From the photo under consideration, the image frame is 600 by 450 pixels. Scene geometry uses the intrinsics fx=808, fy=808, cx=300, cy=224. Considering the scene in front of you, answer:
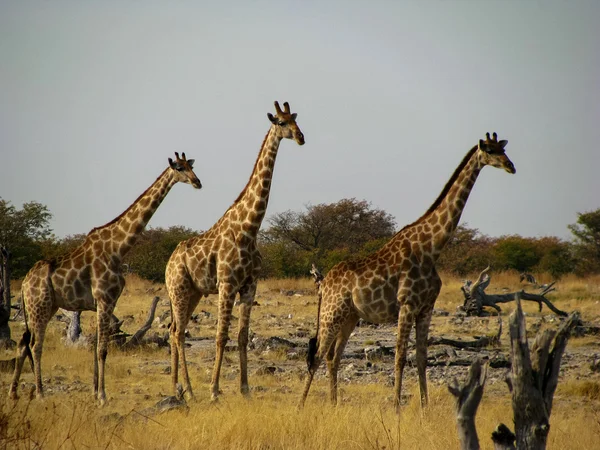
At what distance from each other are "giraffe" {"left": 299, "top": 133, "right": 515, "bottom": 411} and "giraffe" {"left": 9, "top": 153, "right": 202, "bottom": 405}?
7.45 feet

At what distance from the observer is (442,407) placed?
8555 mm

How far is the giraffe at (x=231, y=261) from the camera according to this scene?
9.85m

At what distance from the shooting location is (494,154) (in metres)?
8.98

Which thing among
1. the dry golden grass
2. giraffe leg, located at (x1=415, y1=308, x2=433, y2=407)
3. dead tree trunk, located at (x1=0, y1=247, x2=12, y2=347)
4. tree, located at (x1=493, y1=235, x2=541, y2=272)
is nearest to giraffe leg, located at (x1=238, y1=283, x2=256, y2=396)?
the dry golden grass

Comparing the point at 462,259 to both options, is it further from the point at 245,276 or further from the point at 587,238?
the point at 245,276

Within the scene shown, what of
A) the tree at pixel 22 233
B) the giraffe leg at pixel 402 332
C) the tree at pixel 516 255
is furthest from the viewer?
the tree at pixel 516 255

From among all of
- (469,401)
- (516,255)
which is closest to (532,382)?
(469,401)

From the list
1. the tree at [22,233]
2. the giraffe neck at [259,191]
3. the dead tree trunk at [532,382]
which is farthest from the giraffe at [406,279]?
the tree at [22,233]

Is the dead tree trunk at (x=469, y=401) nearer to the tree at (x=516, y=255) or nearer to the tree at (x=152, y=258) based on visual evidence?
the tree at (x=152, y=258)

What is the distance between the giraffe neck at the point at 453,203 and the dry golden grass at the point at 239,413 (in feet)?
5.99

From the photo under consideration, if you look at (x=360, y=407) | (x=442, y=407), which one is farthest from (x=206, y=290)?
(x=442, y=407)

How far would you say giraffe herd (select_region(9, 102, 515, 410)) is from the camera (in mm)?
9102

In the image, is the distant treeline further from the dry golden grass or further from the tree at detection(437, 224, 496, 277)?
the dry golden grass

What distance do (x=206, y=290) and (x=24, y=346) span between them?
2.30m
